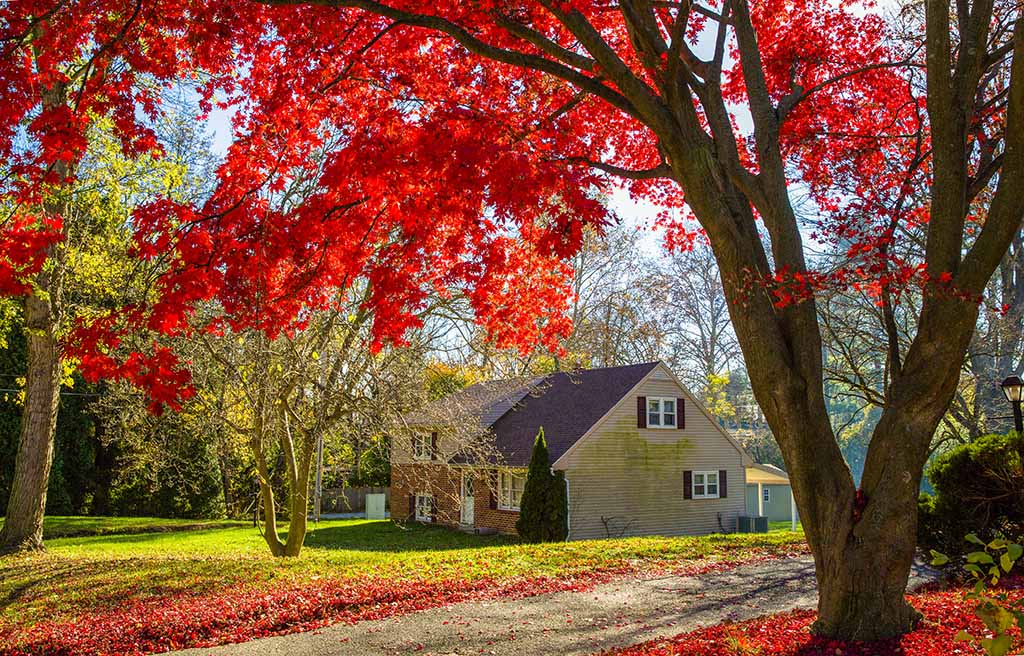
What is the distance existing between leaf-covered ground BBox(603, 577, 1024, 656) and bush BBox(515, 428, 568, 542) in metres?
15.6

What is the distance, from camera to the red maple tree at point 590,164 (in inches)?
229

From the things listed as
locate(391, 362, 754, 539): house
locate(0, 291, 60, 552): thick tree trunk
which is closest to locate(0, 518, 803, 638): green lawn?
locate(0, 291, 60, 552): thick tree trunk

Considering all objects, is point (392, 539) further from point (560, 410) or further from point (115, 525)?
point (115, 525)

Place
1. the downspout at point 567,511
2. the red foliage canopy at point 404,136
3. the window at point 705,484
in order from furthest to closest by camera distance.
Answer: the window at point 705,484, the downspout at point 567,511, the red foliage canopy at point 404,136

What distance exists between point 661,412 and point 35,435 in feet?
62.1

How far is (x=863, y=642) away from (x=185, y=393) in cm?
595

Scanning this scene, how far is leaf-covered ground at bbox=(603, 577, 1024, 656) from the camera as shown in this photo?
550 centimetres

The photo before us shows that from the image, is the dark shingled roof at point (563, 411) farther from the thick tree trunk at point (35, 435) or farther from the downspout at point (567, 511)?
the thick tree trunk at point (35, 435)

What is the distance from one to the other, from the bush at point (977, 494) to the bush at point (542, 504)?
12601 millimetres

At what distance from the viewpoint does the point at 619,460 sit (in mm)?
25859

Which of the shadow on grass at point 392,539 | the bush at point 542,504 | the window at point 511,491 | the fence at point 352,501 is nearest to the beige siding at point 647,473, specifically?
the bush at point 542,504

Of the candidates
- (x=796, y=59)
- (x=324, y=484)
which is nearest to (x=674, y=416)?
(x=324, y=484)

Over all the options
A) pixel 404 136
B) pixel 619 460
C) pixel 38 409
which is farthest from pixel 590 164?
pixel 619 460

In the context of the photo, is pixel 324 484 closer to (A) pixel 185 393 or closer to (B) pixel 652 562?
(B) pixel 652 562
